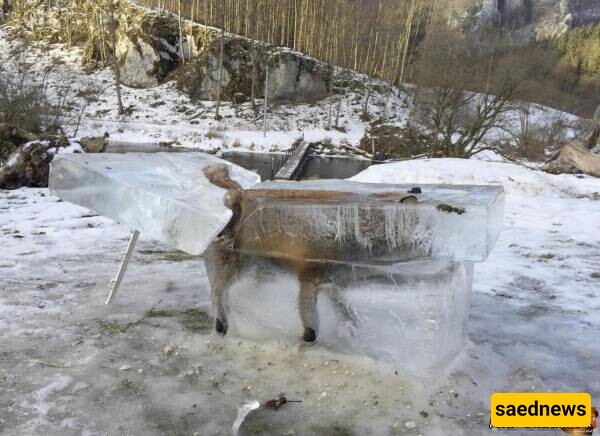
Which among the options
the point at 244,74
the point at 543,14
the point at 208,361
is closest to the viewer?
the point at 208,361

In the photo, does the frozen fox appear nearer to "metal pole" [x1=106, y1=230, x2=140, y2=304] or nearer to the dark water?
"metal pole" [x1=106, y1=230, x2=140, y2=304]

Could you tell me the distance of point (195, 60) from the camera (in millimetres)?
36438

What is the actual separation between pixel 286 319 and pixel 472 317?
1.39m

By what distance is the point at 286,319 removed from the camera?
2.62 m

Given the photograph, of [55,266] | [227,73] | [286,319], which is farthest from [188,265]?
[227,73]

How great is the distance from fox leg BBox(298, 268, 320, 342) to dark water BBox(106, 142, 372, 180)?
1473cm

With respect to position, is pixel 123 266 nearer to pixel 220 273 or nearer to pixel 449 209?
pixel 220 273

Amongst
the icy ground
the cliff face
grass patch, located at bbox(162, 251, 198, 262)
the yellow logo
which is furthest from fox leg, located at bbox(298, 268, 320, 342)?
the cliff face

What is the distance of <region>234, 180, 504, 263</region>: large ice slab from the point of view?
86.2 inches

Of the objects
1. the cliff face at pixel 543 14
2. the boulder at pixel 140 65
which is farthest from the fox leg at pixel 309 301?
the cliff face at pixel 543 14

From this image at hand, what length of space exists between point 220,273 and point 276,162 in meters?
19.5

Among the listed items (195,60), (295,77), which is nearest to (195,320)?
(295,77)

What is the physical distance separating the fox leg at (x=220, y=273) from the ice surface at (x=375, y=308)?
0.18 ft

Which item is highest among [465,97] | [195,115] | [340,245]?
[465,97]
